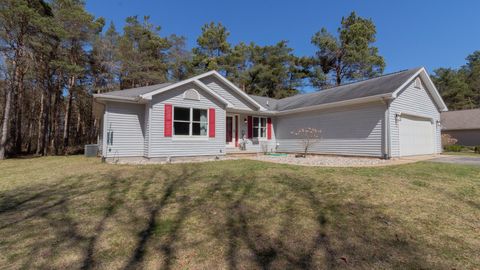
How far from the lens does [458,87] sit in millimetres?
31734

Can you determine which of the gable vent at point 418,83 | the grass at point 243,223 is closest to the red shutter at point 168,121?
the grass at point 243,223

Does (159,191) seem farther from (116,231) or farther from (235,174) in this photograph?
(235,174)

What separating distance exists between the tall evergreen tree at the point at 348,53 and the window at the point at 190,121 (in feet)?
66.4

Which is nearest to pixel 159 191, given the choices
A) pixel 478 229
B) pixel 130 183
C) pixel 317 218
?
pixel 130 183

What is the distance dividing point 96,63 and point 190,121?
13.8 m

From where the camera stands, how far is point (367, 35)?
25406 mm

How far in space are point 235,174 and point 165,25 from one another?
2334 centimetres

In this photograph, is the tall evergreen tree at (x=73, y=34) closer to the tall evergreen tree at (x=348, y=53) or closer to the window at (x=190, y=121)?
the window at (x=190, y=121)

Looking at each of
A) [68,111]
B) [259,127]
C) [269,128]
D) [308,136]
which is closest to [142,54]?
[68,111]

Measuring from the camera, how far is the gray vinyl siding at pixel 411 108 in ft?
33.2

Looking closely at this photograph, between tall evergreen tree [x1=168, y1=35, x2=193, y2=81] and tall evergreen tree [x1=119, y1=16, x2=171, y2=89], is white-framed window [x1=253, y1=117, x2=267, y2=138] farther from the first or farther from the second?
tall evergreen tree [x1=168, y1=35, x2=193, y2=81]

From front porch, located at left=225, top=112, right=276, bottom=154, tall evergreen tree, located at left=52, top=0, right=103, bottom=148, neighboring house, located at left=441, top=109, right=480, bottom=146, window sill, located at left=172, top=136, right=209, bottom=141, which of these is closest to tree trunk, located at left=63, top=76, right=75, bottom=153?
tall evergreen tree, located at left=52, top=0, right=103, bottom=148

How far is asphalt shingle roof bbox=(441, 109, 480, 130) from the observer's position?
71.9ft

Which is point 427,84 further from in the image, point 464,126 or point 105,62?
point 105,62
